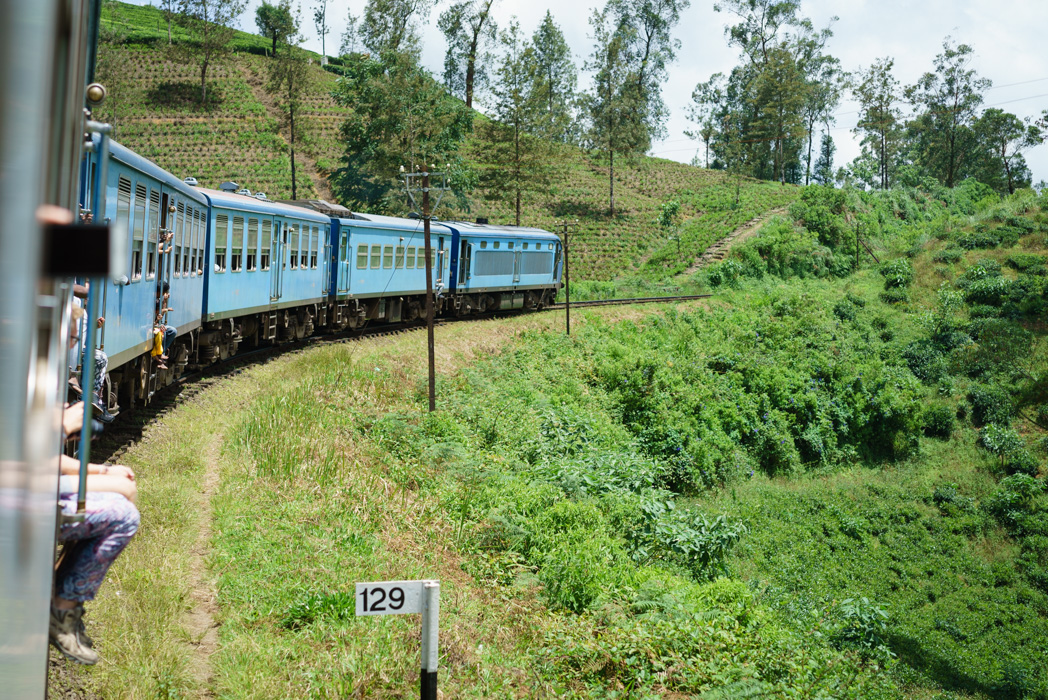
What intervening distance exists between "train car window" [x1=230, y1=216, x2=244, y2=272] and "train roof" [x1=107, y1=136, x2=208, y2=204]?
2.34 meters

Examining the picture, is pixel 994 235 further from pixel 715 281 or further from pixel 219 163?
pixel 219 163

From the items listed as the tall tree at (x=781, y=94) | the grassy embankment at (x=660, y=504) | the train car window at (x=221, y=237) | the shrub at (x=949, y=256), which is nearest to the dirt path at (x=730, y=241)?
the grassy embankment at (x=660, y=504)

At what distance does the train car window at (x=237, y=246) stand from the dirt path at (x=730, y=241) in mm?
32379

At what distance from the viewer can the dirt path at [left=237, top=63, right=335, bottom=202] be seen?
187 feet

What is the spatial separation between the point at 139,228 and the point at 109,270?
333 inches

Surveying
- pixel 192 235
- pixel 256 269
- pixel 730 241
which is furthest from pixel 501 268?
pixel 730 241

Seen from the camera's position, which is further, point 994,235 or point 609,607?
point 994,235

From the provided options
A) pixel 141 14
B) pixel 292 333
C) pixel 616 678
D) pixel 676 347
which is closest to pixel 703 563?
pixel 616 678

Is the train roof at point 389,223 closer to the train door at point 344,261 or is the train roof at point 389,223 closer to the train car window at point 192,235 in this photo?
the train door at point 344,261

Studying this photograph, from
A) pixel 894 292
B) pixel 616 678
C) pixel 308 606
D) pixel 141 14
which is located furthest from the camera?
pixel 141 14

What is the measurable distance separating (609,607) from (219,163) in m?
54.4

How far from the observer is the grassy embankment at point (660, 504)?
26.5ft

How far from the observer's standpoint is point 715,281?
42594 mm

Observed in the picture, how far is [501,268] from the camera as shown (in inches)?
1169
